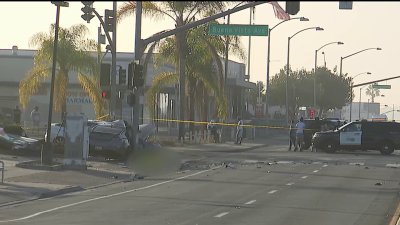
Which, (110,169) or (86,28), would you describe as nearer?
(110,169)

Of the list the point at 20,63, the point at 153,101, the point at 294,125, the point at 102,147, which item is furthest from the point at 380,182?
the point at 20,63

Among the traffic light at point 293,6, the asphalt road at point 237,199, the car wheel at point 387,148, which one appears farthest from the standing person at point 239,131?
the traffic light at point 293,6

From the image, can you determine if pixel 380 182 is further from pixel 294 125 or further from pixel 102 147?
pixel 294 125

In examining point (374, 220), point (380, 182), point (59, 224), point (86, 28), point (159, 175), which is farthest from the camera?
point (86, 28)

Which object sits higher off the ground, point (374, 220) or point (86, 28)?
point (86, 28)

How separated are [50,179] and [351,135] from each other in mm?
20271

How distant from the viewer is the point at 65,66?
4762 centimetres

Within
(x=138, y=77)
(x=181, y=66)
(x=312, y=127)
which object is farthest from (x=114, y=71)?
(x=312, y=127)

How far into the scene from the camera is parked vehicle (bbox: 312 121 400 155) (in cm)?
4028

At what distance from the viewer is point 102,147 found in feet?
105

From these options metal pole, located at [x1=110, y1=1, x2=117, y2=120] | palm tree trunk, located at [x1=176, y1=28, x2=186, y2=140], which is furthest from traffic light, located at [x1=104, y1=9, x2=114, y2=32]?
palm tree trunk, located at [x1=176, y1=28, x2=186, y2=140]

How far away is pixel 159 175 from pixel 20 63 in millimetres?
44913

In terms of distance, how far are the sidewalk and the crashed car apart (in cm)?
54

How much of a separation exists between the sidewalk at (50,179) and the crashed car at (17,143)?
54cm
